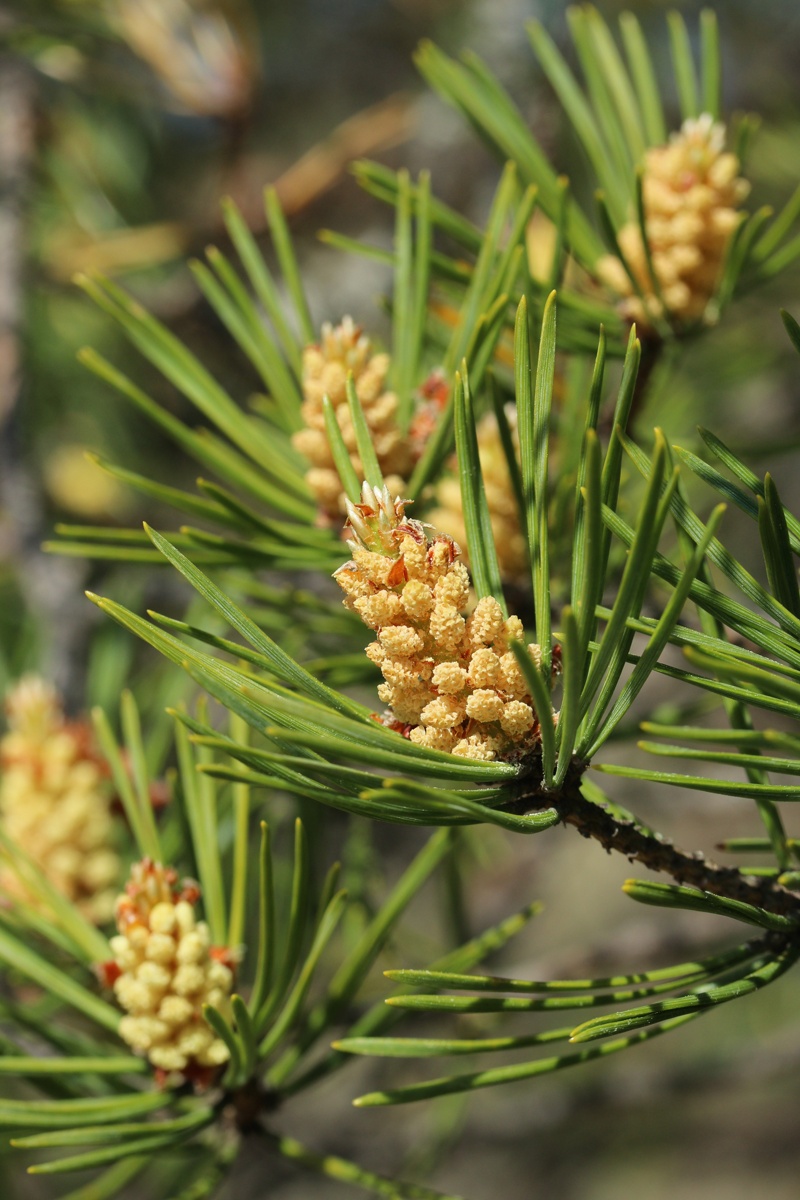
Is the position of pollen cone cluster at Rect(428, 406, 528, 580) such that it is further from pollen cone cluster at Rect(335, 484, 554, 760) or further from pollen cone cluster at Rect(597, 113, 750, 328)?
pollen cone cluster at Rect(335, 484, 554, 760)

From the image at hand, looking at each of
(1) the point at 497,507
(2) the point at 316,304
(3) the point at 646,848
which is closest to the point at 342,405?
(1) the point at 497,507

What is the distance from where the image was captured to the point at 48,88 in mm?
1392

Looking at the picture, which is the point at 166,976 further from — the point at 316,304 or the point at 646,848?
the point at 316,304

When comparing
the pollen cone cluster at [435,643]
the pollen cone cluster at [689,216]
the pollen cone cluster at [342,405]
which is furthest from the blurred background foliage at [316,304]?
the pollen cone cluster at [435,643]

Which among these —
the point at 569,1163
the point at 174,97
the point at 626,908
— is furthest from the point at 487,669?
the point at 626,908

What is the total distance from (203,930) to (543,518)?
0.87 feet

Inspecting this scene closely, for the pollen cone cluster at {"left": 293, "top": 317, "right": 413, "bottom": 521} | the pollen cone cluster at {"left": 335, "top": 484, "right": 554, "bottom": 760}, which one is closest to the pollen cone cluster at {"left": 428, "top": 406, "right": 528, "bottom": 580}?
the pollen cone cluster at {"left": 293, "top": 317, "right": 413, "bottom": 521}

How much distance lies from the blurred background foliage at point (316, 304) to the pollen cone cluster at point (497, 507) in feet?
0.44

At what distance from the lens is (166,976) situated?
17.6 inches

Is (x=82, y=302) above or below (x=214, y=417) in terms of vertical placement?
above

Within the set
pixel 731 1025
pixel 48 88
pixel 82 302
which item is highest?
pixel 48 88

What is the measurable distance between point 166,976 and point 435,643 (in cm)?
22

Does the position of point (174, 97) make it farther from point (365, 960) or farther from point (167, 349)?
point (365, 960)

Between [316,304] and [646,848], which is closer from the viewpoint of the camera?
[646,848]
